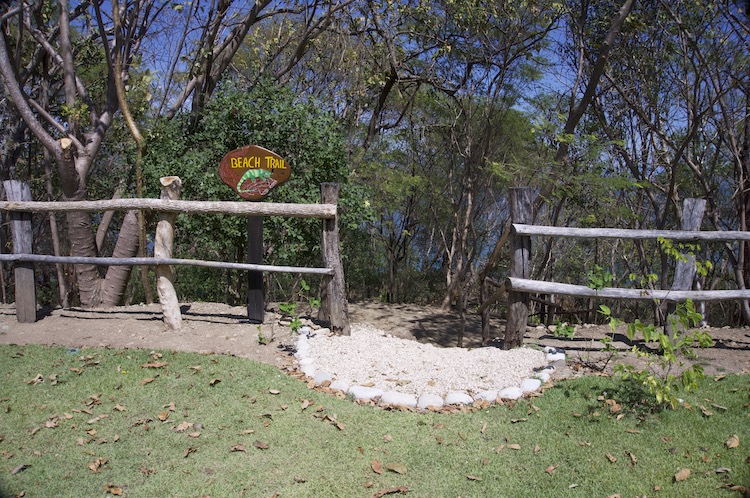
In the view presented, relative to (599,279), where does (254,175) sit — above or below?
above

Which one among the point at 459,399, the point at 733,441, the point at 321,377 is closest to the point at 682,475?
the point at 733,441

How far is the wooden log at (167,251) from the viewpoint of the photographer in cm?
669

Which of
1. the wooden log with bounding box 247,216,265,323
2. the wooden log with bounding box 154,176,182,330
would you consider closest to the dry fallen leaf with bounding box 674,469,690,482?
the wooden log with bounding box 247,216,265,323

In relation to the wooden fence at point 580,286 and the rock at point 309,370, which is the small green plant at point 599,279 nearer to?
the wooden fence at point 580,286

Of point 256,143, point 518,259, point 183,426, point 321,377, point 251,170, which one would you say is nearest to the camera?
point 183,426

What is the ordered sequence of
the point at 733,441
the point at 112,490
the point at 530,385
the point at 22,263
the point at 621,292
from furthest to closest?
1. the point at 22,263
2. the point at 621,292
3. the point at 530,385
4. the point at 733,441
5. the point at 112,490

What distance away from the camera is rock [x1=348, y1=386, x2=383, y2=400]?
5.08m

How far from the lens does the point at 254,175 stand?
6.83m

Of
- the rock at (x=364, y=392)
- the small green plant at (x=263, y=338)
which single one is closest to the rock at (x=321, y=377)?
the rock at (x=364, y=392)

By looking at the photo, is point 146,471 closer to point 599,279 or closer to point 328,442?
point 328,442

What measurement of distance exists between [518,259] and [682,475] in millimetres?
2670

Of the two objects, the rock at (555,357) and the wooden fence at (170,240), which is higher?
the wooden fence at (170,240)

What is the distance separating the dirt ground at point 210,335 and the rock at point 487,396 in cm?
84

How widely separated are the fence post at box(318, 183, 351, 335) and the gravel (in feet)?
0.85
